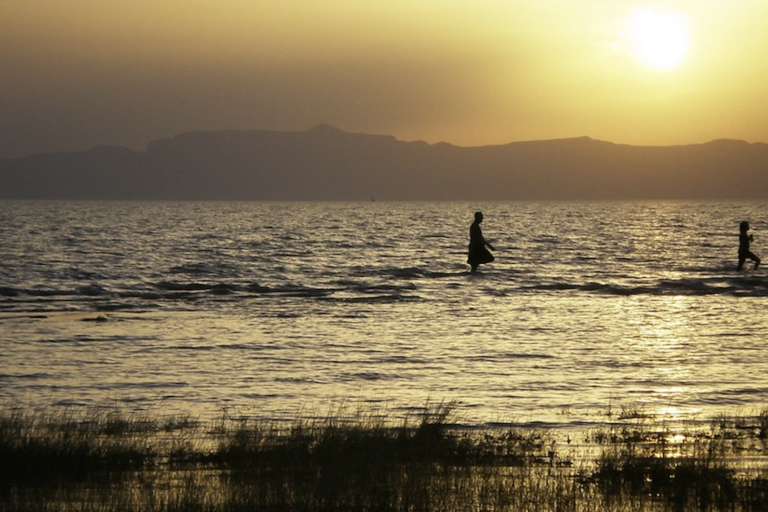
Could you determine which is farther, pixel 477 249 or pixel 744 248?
pixel 744 248

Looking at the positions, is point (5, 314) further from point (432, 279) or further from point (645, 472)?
point (645, 472)

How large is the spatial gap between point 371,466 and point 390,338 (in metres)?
9.93

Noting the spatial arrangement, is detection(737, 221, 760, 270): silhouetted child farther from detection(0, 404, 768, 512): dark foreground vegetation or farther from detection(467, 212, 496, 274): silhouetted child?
detection(0, 404, 768, 512): dark foreground vegetation

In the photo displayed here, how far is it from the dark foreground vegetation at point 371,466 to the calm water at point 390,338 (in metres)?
1.24

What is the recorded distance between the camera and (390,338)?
59.7ft

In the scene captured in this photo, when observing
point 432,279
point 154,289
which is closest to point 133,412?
point 154,289

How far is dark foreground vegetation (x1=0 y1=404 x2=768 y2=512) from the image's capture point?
24.0ft

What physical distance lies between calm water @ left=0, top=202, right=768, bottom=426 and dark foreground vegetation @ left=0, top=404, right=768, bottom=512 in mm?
1244

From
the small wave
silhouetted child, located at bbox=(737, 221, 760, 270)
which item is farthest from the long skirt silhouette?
silhouetted child, located at bbox=(737, 221, 760, 270)

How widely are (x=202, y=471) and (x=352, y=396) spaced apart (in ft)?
14.0

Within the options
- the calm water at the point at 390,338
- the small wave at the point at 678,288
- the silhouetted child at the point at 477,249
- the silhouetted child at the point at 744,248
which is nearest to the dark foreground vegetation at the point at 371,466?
the calm water at the point at 390,338

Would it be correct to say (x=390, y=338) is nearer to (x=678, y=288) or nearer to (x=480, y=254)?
(x=480, y=254)

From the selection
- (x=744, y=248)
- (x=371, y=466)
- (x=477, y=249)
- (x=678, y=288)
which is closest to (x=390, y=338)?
(x=371, y=466)

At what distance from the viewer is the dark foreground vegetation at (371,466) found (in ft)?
24.0
